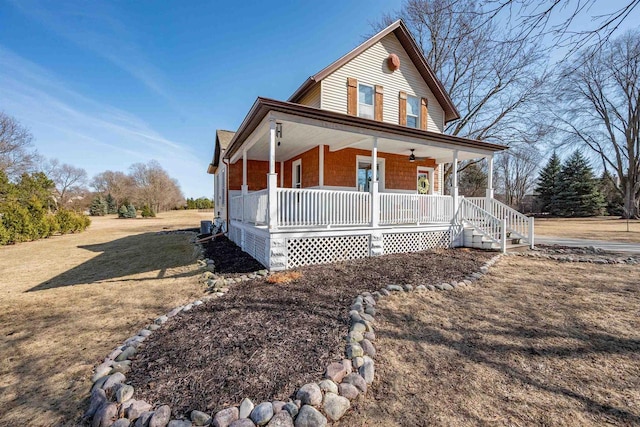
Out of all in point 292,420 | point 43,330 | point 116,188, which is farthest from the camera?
point 116,188

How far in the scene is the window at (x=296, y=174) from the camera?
459 inches

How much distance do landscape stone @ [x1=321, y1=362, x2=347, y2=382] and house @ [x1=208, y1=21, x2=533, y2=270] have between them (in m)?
3.97

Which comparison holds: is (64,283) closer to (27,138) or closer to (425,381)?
(425,381)

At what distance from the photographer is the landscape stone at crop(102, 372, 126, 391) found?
2.51 m

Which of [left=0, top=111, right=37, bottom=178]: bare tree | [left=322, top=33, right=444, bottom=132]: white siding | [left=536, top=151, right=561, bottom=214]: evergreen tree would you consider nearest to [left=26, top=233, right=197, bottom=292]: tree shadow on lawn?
[left=322, top=33, right=444, bottom=132]: white siding

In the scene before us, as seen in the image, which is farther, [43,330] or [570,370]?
[43,330]

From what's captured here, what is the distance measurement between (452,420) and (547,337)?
7.37 ft

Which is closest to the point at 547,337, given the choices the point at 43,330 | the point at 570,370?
the point at 570,370

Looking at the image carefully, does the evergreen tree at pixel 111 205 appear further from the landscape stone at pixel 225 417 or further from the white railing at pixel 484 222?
the landscape stone at pixel 225 417

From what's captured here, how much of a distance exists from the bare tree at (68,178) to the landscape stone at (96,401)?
162 feet

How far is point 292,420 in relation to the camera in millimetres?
2143

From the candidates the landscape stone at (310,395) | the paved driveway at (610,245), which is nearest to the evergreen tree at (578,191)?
the paved driveway at (610,245)

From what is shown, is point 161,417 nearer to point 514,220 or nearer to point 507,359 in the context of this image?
point 507,359

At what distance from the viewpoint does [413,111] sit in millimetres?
12180
